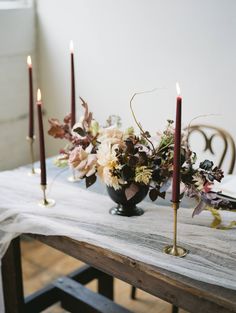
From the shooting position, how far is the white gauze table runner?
1265mm

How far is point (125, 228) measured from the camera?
143cm

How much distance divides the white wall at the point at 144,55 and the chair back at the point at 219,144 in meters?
0.04

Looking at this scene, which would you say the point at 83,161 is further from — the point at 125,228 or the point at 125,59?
the point at 125,59

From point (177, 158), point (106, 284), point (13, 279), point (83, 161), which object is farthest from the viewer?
point (106, 284)

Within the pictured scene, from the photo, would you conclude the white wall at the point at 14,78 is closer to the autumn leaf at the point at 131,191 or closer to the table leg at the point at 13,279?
the table leg at the point at 13,279

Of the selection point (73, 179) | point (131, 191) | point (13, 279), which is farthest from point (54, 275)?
point (131, 191)

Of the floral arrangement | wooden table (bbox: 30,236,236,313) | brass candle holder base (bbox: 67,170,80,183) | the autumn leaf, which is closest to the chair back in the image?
brass candle holder base (bbox: 67,170,80,183)

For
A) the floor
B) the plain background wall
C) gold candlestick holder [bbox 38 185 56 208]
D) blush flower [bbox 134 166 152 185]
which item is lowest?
the floor

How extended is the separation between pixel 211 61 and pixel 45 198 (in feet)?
3.20

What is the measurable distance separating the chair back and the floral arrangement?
71 centimetres

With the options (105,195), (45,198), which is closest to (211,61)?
(105,195)

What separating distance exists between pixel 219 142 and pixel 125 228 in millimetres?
950

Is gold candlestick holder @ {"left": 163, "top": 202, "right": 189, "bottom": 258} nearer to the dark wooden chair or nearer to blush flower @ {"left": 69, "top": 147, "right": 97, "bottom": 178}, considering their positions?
blush flower @ {"left": 69, "top": 147, "right": 97, "bottom": 178}

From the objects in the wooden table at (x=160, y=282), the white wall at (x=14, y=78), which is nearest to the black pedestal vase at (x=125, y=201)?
the wooden table at (x=160, y=282)
